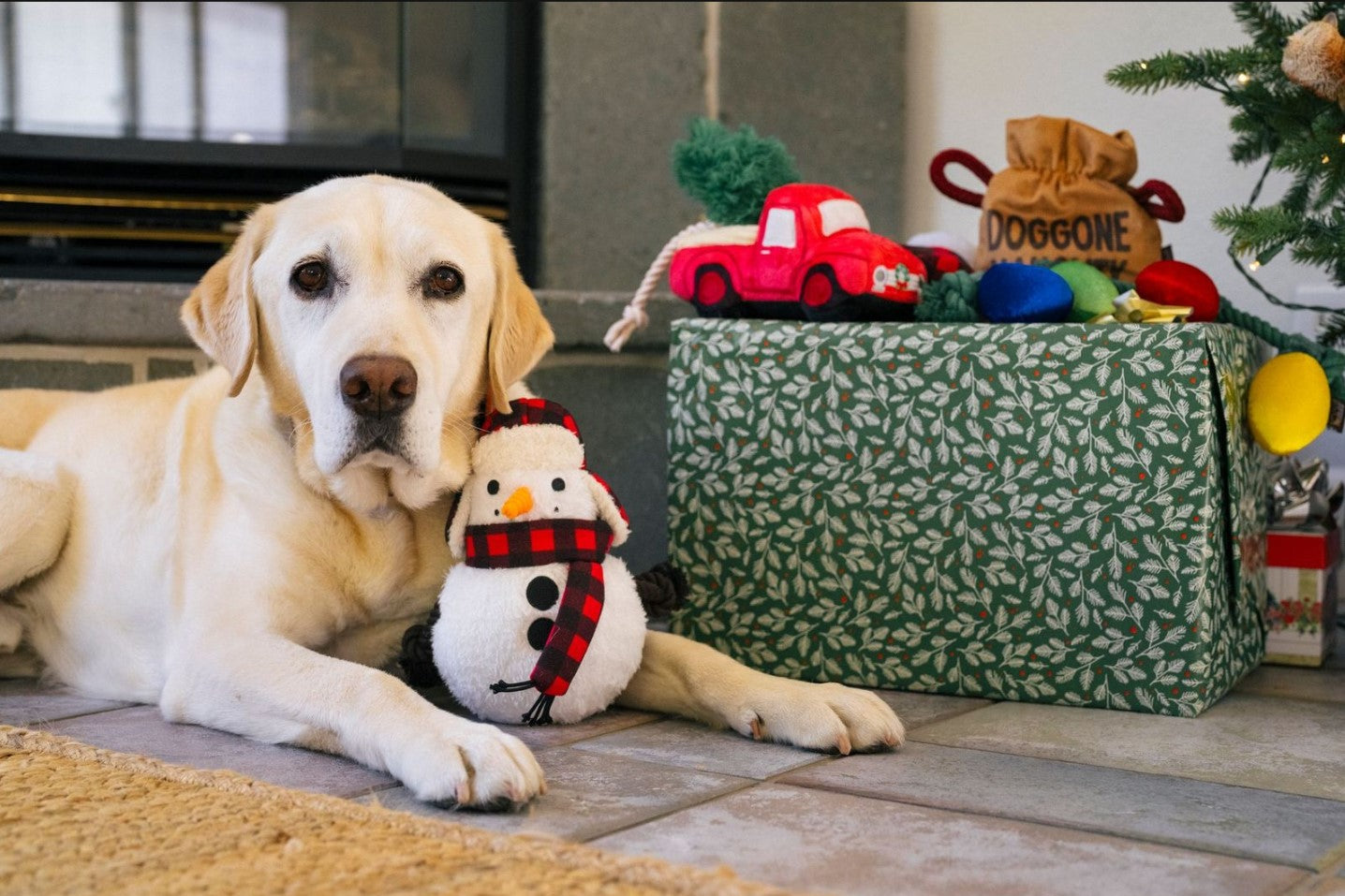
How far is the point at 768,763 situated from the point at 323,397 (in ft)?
2.24

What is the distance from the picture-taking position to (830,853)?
128cm

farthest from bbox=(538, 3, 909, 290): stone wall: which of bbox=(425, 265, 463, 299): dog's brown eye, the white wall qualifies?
bbox=(425, 265, 463, 299): dog's brown eye

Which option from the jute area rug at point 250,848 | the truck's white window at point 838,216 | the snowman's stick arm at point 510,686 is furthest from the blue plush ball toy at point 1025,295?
the jute area rug at point 250,848

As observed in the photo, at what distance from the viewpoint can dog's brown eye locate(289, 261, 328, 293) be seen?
1724mm

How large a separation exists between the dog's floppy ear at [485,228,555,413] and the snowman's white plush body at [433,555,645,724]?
25 cm

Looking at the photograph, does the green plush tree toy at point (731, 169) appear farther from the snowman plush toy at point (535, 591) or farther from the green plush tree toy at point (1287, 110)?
the snowman plush toy at point (535, 591)

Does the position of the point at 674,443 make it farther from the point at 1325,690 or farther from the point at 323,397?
the point at 1325,690

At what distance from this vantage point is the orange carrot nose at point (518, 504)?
1.70m

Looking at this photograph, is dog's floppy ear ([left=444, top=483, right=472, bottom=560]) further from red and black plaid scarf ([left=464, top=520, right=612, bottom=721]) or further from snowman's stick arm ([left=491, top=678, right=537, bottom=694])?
snowman's stick arm ([left=491, top=678, right=537, bottom=694])

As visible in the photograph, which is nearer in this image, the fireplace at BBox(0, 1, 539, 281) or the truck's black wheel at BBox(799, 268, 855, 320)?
the truck's black wheel at BBox(799, 268, 855, 320)

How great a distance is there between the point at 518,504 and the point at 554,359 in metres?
1.09

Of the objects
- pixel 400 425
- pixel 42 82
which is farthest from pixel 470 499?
pixel 42 82

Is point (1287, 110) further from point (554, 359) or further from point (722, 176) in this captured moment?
point (554, 359)

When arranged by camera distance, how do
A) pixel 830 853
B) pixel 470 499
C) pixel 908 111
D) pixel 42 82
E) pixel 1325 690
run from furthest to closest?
pixel 908 111, pixel 42 82, pixel 1325 690, pixel 470 499, pixel 830 853
